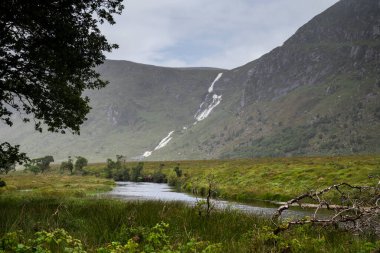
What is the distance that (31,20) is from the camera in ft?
63.2

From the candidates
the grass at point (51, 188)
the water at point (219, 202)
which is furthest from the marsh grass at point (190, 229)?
the grass at point (51, 188)

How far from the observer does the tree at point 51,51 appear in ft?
63.9

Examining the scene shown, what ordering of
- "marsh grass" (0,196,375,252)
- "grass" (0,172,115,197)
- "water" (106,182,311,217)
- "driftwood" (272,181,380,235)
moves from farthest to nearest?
1. "grass" (0,172,115,197)
2. "water" (106,182,311,217)
3. "driftwood" (272,181,380,235)
4. "marsh grass" (0,196,375,252)

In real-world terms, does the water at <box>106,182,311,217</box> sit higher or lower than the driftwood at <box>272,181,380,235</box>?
lower

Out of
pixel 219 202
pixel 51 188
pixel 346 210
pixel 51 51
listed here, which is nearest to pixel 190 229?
pixel 346 210

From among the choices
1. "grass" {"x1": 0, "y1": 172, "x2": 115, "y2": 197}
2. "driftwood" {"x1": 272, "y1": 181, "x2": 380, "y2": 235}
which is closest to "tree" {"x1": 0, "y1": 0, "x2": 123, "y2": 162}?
"driftwood" {"x1": 272, "y1": 181, "x2": 380, "y2": 235}

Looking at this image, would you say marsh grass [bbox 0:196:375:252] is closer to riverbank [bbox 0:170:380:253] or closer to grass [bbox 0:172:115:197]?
riverbank [bbox 0:170:380:253]

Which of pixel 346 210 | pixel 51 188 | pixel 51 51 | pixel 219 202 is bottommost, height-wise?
pixel 51 188

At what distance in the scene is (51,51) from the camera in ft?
66.5

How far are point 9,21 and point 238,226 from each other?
15.3 meters

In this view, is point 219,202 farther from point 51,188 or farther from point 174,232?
point 51,188

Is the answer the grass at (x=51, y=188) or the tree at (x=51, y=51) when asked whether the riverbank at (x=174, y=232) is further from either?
the grass at (x=51, y=188)

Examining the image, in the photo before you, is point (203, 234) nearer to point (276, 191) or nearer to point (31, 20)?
point (31, 20)

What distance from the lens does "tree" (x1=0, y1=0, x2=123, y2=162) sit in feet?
63.9
